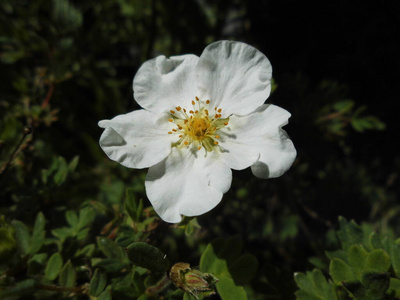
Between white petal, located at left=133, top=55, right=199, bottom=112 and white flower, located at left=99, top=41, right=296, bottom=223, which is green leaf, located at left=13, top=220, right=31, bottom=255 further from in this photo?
white petal, located at left=133, top=55, right=199, bottom=112

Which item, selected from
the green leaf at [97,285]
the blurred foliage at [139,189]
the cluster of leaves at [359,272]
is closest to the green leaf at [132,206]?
the blurred foliage at [139,189]

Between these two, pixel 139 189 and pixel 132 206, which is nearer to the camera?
pixel 132 206

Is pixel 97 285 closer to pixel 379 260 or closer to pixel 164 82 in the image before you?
pixel 164 82

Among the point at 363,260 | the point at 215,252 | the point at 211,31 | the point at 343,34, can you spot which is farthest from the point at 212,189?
the point at 343,34

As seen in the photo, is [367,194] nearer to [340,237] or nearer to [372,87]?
[372,87]

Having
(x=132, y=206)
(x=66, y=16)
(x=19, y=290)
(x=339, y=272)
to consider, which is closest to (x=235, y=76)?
(x=132, y=206)

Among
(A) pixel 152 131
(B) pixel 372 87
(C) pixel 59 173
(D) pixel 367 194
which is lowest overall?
(D) pixel 367 194

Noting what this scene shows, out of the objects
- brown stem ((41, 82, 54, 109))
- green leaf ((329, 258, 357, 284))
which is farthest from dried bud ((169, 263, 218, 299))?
brown stem ((41, 82, 54, 109))
